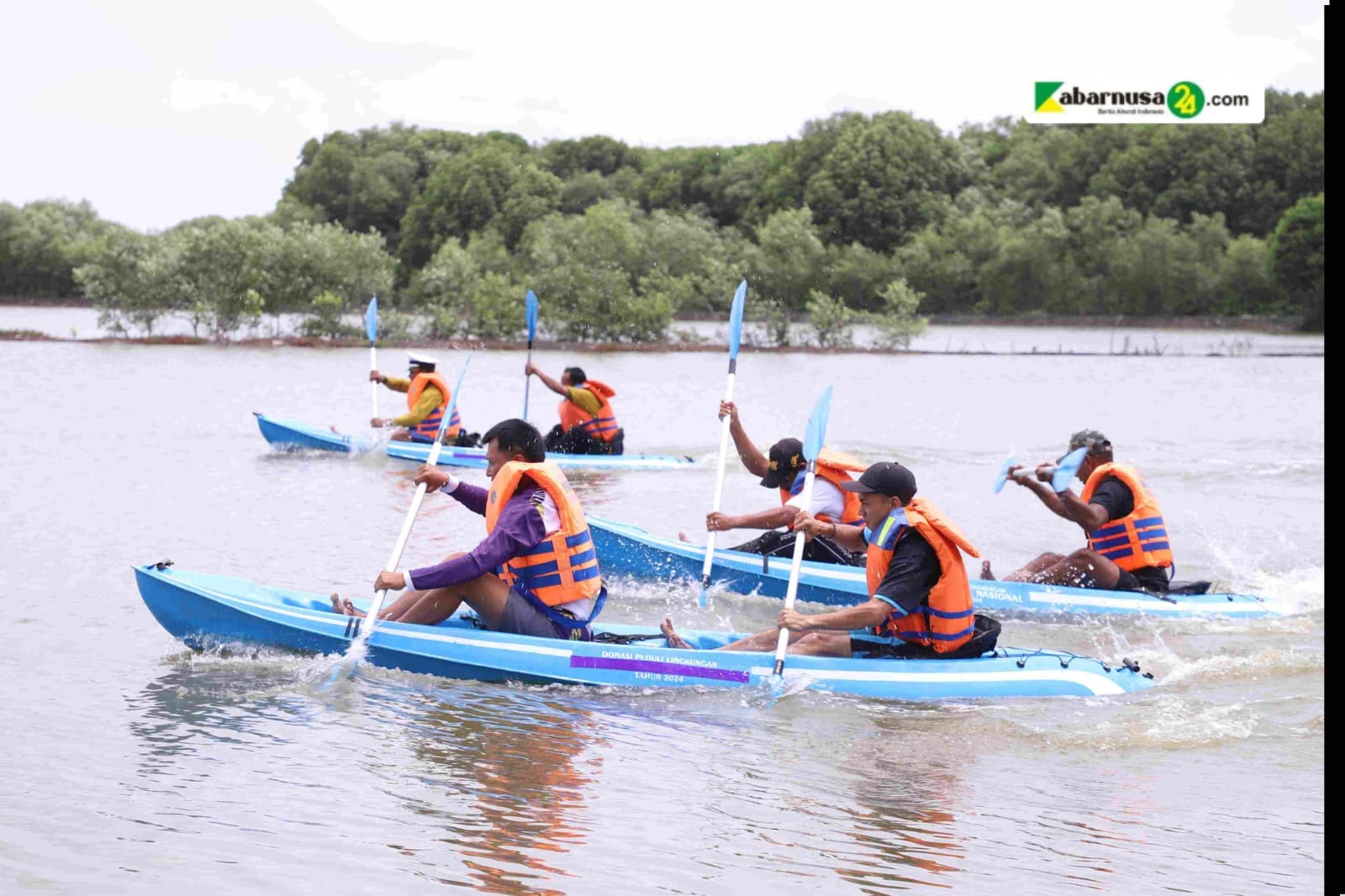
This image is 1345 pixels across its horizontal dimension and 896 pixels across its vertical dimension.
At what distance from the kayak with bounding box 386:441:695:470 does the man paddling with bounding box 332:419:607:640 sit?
9573 mm

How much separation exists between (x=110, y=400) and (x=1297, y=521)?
21.7 metres

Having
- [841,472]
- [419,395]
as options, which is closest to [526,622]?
[841,472]

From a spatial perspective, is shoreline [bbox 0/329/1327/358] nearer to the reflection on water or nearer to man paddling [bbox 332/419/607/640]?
man paddling [bbox 332/419/607/640]

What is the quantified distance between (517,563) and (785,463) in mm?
3413

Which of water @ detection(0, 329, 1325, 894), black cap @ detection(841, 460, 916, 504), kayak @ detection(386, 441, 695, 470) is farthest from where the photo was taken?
kayak @ detection(386, 441, 695, 470)

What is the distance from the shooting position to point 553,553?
7863mm

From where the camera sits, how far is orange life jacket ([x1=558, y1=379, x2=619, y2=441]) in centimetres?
1838

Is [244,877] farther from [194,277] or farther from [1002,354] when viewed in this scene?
[1002,354]

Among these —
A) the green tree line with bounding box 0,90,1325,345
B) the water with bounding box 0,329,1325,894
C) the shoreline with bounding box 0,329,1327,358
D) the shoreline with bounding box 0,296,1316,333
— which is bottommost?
the water with bounding box 0,329,1325,894

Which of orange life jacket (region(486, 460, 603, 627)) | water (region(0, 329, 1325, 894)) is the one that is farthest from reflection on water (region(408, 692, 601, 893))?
orange life jacket (region(486, 460, 603, 627))

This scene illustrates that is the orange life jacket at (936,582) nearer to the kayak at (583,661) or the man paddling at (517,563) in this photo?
the kayak at (583,661)

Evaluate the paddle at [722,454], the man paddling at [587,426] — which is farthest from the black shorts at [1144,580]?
the man paddling at [587,426]

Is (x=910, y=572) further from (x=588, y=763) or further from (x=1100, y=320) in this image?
(x=1100, y=320)

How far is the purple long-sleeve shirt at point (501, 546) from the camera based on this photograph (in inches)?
299
